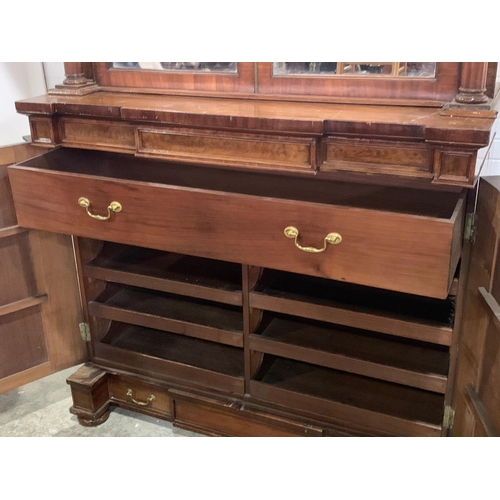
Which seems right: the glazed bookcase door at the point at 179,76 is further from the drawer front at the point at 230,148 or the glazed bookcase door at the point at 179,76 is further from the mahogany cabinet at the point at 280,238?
the drawer front at the point at 230,148

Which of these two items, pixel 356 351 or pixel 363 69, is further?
pixel 356 351

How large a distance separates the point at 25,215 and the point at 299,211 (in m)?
0.62

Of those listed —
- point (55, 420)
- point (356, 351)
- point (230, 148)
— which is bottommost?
point (55, 420)

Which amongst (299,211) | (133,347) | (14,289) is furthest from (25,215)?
(299,211)

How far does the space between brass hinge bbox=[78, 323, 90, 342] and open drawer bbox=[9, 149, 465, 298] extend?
34 centimetres

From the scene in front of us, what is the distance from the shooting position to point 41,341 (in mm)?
1352

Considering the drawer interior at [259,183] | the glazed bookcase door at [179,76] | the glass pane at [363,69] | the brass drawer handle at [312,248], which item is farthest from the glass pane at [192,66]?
the brass drawer handle at [312,248]

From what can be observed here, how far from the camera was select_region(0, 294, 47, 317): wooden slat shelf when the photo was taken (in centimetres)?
126

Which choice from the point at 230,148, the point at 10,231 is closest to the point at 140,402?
the point at 10,231

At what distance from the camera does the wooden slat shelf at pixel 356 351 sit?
110cm

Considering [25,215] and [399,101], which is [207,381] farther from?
[399,101]

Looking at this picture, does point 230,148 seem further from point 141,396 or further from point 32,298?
point 141,396

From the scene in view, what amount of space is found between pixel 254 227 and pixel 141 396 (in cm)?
67

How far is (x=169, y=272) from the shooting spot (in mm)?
1330
